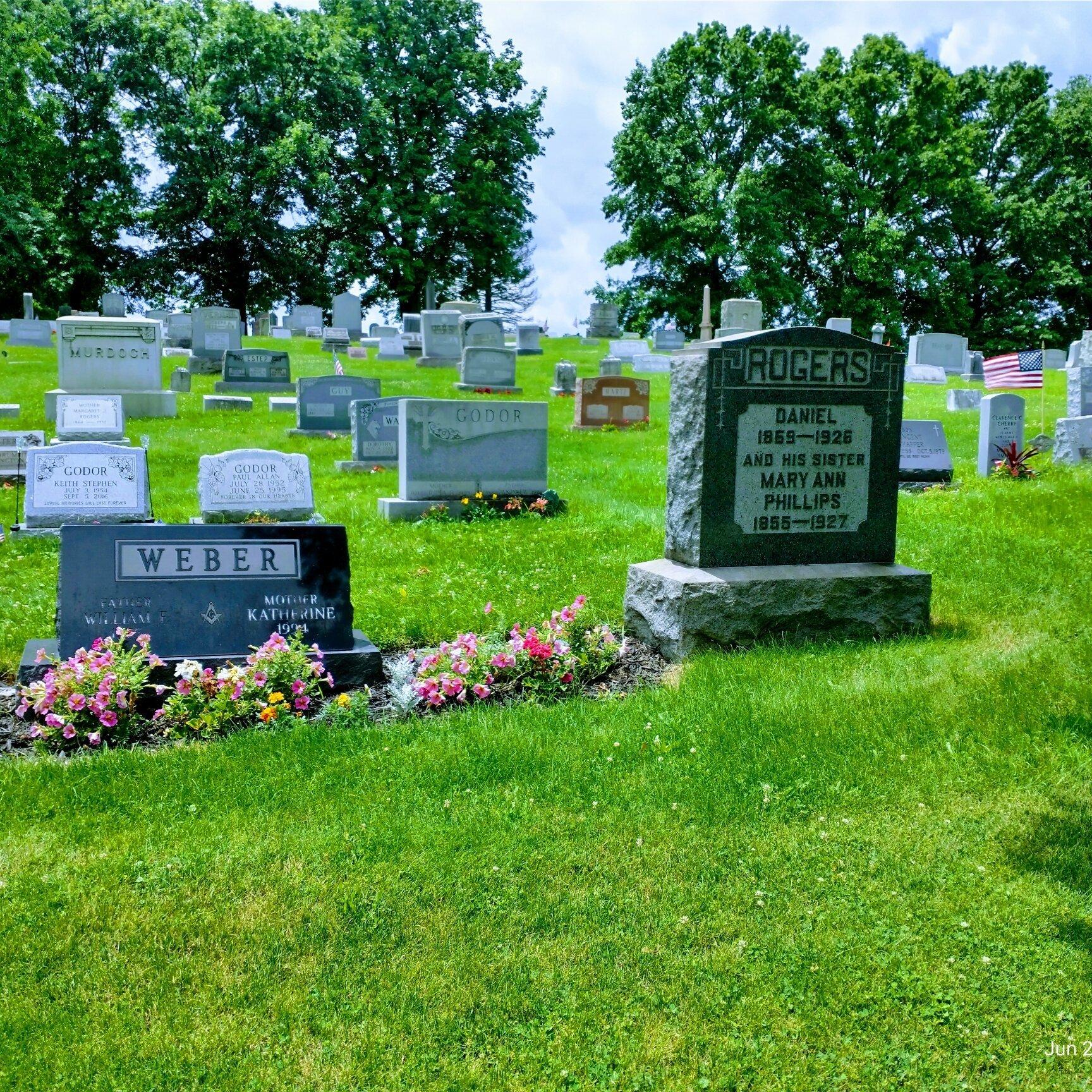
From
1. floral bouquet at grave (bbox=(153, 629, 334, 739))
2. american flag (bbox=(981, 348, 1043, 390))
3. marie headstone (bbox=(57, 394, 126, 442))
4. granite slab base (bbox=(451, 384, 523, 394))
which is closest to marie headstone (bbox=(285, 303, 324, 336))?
granite slab base (bbox=(451, 384, 523, 394))

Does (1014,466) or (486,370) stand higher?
(486,370)

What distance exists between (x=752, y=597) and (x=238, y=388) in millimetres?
19508

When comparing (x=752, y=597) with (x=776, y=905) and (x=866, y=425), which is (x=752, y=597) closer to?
(x=866, y=425)

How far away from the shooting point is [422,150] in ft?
140

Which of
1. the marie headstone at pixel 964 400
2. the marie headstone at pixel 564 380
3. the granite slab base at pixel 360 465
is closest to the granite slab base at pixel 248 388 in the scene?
the marie headstone at pixel 564 380

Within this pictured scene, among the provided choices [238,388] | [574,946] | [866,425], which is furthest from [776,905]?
[238,388]

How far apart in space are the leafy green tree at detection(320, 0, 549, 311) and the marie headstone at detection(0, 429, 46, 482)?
30.4 meters

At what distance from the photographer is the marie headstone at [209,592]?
5199 mm

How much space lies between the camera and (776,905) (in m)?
3.35

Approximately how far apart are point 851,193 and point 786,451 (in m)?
40.8

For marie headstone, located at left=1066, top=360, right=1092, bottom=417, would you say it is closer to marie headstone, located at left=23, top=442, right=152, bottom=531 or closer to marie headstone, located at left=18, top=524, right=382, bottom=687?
marie headstone, located at left=23, top=442, right=152, bottom=531

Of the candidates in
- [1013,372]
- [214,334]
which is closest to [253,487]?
[1013,372]

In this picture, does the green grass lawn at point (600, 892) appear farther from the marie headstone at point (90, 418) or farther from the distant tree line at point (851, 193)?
the distant tree line at point (851, 193)

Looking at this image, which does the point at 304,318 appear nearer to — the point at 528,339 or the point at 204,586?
the point at 528,339
